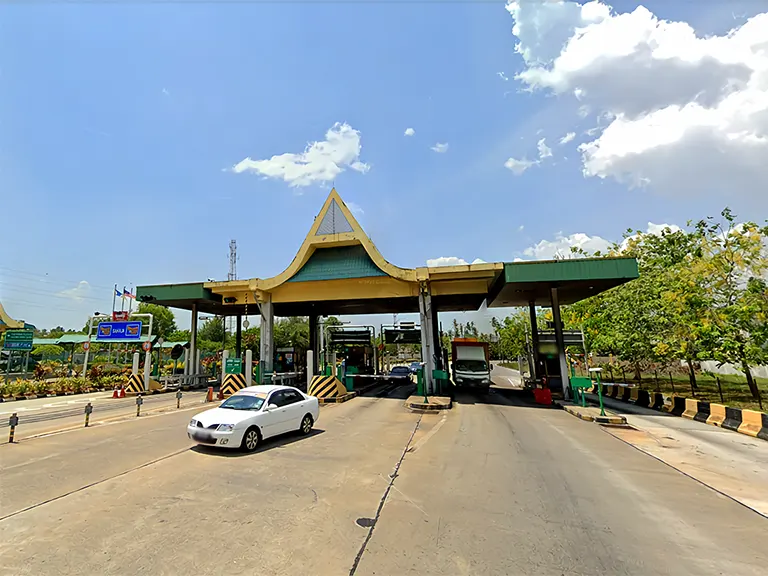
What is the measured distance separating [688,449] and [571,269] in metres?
9.26

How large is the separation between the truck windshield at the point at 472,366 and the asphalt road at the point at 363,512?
15248mm

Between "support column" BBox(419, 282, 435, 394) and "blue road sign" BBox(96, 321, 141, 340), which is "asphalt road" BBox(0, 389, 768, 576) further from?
"blue road sign" BBox(96, 321, 141, 340)

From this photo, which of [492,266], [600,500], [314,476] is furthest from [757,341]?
[314,476]

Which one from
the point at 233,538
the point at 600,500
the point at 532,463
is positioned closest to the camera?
the point at 233,538

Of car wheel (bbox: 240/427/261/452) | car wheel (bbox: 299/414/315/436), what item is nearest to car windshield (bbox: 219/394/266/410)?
car wheel (bbox: 240/427/261/452)

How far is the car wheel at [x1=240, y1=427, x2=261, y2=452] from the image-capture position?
895 centimetres

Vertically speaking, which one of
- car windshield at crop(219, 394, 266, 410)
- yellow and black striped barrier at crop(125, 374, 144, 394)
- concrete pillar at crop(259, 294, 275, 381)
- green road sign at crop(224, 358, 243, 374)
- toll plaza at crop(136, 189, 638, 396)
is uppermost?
toll plaza at crop(136, 189, 638, 396)

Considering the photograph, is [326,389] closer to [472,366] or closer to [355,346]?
[472,366]

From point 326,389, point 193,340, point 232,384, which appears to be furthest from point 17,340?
point 326,389

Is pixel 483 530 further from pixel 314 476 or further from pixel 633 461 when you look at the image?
pixel 633 461

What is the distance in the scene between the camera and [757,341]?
47.9 ft

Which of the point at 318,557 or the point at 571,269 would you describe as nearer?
the point at 318,557

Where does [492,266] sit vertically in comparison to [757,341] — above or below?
above

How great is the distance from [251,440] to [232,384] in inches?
469
